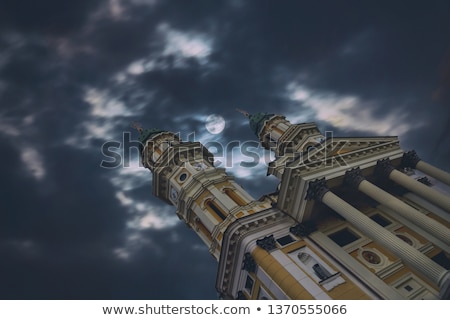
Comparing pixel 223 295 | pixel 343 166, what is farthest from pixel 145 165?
pixel 343 166

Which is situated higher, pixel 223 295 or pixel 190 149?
pixel 190 149

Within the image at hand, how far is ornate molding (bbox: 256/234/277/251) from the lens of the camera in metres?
27.5

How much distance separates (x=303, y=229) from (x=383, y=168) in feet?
32.0

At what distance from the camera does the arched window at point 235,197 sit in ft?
120

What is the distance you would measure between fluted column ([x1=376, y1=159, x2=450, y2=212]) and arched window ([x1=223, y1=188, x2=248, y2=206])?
43.0 feet

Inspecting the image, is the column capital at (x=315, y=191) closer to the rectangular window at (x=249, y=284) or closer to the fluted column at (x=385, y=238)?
the fluted column at (x=385, y=238)

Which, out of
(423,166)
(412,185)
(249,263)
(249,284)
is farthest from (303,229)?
(423,166)

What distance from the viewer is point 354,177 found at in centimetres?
3081

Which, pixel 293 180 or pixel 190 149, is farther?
pixel 190 149

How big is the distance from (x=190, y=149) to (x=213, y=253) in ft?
44.8

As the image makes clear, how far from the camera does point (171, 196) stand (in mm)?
42438

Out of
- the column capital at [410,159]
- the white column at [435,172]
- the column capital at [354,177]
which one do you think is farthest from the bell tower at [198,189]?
the white column at [435,172]

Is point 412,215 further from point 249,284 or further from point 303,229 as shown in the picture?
point 249,284
